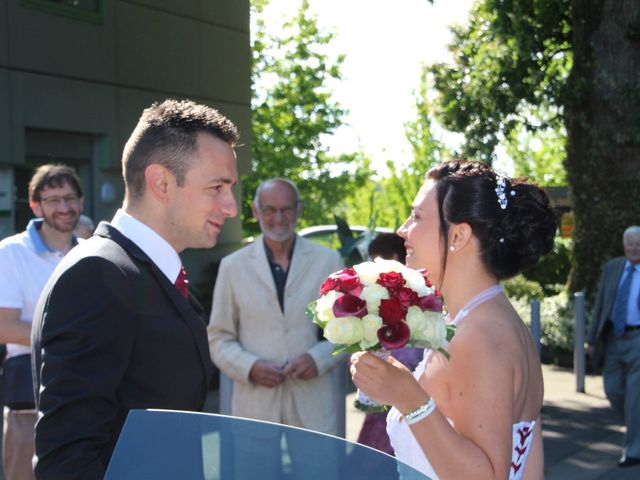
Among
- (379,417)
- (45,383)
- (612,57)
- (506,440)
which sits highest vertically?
(612,57)

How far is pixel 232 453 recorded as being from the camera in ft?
4.87

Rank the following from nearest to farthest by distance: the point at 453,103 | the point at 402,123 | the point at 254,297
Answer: the point at 254,297
the point at 453,103
the point at 402,123

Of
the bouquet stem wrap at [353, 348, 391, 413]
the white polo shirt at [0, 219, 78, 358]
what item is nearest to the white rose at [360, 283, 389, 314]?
the bouquet stem wrap at [353, 348, 391, 413]

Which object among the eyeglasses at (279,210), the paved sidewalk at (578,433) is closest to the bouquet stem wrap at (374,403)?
the eyeglasses at (279,210)

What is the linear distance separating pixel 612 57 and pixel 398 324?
42.0 ft

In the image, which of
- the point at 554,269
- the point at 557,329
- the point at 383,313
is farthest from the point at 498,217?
the point at 554,269

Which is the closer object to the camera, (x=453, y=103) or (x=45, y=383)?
(x=45, y=383)

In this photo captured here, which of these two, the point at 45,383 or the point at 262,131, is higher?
the point at 262,131

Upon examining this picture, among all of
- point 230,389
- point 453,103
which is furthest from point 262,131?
point 230,389

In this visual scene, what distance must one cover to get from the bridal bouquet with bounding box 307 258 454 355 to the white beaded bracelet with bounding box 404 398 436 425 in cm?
18

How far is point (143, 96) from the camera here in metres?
11.1

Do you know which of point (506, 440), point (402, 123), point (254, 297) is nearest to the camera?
point (506, 440)

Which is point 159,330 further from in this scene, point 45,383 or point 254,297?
point 254,297

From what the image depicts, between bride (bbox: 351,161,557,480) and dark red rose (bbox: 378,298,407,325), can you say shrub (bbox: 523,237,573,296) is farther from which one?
dark red rose (bbox: 378,298,407,325)
